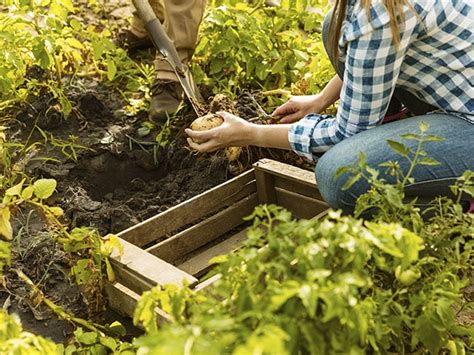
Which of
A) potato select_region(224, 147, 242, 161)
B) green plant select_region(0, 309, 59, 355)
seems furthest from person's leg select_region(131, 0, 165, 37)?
green plant select_region(0, 309, 59, 355)

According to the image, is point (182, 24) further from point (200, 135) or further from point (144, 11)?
point (200, 135)

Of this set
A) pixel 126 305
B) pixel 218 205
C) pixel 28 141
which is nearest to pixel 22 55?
pixel 28 141

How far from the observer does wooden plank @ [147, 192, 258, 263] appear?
240 centimetres

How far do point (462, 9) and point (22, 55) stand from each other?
197 centimetres

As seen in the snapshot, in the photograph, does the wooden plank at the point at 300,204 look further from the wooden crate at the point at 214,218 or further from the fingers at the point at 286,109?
the fingers at the point at 286,109

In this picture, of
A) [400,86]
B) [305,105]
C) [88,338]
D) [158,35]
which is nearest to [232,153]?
[305,105]

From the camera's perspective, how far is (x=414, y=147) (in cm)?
199

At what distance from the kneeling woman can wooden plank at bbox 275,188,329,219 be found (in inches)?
13.1

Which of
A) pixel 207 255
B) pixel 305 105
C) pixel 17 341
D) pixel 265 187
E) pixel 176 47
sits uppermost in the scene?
pixel 17 341

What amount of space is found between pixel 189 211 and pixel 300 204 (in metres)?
0.39

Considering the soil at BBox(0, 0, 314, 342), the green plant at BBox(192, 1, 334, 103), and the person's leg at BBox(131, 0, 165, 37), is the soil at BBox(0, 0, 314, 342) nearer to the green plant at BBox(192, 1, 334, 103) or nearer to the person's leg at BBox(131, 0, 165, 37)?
the green plant at BBox(192, 1, 334, 103)

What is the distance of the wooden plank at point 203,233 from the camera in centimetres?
240

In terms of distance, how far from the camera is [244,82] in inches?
126

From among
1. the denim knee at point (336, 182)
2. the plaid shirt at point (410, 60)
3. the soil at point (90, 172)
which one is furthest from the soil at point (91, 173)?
the plaid shirt at point (410, 60)
